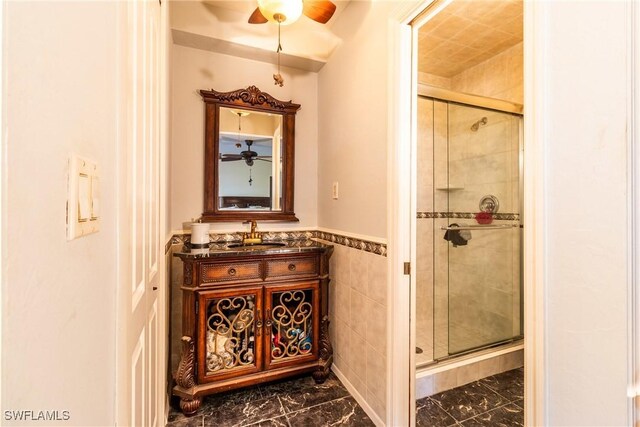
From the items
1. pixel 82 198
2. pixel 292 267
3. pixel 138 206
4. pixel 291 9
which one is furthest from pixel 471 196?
pixel 82 198

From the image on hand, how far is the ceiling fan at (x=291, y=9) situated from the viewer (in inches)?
58.9

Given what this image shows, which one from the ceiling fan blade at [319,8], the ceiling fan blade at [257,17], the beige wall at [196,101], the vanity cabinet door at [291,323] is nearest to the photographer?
the ceiling fan blade at [319,8]

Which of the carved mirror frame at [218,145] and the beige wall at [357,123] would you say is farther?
the carved mirror frame at [218,145]

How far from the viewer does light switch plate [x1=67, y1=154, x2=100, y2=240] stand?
0.41 meters

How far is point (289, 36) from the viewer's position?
217 cm

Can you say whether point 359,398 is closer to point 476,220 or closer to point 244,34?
point 476,220

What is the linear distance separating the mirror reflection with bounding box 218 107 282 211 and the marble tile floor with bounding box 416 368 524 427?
172 cm

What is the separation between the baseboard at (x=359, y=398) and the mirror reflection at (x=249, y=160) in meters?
1.31

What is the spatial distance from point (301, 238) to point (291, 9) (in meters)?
1.58

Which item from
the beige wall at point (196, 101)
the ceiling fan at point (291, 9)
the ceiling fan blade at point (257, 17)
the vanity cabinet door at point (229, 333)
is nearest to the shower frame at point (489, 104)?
the ceiling fan at point (291, 9)

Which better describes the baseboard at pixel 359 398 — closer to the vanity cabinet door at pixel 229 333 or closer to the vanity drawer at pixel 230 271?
the vanity cabinet door at pixel 229 333

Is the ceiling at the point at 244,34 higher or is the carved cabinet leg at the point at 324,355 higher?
the ceiling at the point at 244,34

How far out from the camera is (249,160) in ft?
7.36

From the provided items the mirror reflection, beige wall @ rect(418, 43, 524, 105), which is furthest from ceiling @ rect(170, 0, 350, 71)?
beige wall @ rect(418, 43, 524, 105)
